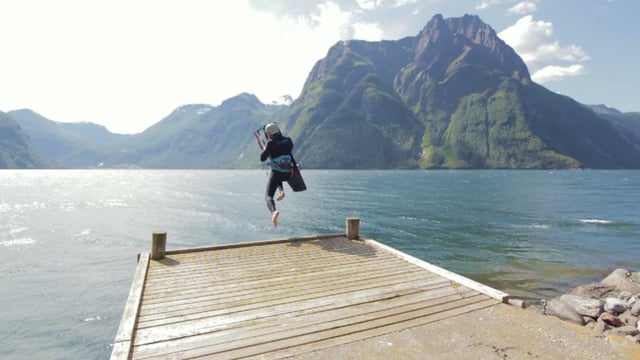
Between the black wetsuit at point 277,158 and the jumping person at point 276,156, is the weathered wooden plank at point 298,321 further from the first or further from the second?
the black wetsuit at point 277,158

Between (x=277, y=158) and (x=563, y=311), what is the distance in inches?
422

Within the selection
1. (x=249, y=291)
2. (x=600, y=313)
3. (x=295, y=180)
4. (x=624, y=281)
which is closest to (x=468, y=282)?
(x=249, y=291)

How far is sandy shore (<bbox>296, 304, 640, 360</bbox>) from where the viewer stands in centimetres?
581

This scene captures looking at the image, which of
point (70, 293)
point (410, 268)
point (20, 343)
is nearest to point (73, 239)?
point (70, 293)

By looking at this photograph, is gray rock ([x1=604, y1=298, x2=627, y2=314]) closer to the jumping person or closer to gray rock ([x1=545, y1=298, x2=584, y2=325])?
gray rock ([x1=545, y1=298, x2=584, y2=325])

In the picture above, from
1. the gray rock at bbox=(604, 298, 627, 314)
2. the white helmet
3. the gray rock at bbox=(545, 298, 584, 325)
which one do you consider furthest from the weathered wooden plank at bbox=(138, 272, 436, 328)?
the gray rock at bbox=(604, 298, 627, 314)

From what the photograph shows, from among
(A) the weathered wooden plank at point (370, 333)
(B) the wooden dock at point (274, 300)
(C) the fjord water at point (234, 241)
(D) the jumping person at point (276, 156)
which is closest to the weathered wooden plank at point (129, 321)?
(B) the wooden dock at point (274, 300)

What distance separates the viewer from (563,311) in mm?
11680

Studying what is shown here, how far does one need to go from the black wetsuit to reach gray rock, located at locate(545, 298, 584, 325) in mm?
9973

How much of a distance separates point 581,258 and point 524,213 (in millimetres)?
25104

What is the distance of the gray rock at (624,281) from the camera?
17.5 meters

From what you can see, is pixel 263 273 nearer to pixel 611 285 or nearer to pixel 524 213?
pixel 611 285

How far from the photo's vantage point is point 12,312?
17484mm

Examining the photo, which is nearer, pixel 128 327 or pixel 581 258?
pixel 128 327
